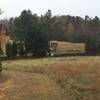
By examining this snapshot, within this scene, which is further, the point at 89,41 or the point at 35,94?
the point at 89,41

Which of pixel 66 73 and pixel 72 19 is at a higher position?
pixel 72 19

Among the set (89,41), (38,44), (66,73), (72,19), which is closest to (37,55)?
(38,44)

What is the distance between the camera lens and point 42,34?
63.4 metres

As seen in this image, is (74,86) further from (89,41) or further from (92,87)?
(89,41)

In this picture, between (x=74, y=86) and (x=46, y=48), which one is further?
(x=46, y=48)

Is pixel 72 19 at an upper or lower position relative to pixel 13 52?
upper

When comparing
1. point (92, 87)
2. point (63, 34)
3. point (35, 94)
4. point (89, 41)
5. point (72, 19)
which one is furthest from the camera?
point (72, 19)

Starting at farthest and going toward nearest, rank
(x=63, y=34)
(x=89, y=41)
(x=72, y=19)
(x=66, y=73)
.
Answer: (x=72, y=19) < (x=63, y=34) < (x=89, y=41) < (x=66, y=73)

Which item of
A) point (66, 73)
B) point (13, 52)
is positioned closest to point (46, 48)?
point (13, 52)

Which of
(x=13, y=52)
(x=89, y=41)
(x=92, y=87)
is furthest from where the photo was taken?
→ (x=89, y=41)

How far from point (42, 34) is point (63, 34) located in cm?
3296

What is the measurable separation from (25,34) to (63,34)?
32.7 meters

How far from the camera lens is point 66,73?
95.7ft

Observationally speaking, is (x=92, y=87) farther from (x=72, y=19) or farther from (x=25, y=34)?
(x=72, y=19)
